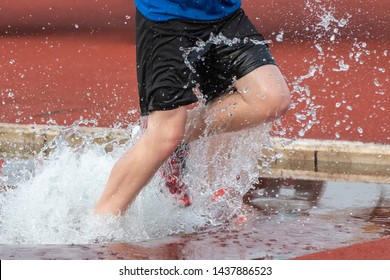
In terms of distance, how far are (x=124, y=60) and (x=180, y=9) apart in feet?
13.4

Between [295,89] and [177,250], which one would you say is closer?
[177,250]

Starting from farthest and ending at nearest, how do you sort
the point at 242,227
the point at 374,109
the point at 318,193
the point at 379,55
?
the point at 379,55, the point at 374,109, the point at 318,193, the point at 242,227

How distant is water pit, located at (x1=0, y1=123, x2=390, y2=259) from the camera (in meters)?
4.14

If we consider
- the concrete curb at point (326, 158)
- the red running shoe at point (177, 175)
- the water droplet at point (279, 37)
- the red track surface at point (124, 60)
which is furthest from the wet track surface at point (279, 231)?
the water droplet at point (279, 37)

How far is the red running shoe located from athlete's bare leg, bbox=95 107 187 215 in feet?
1.43

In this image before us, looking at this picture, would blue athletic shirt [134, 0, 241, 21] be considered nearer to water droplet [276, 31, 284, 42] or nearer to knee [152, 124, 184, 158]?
knee [152, 124, 184, 158]

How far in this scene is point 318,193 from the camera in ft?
17.8

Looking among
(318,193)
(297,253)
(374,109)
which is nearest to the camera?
(297,253)

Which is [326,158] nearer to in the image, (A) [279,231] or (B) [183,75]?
(A) [279,231]

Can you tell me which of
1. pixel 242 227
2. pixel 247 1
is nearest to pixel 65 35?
pixel 247 1

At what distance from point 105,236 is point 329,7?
4167 millimetres

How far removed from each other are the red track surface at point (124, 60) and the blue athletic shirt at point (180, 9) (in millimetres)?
2816

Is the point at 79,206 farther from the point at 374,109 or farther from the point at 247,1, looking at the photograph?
the point at 247,1

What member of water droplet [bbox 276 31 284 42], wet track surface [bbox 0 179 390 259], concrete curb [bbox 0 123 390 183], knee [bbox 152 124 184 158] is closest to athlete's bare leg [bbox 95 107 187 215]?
knee [bbox 152 124 184 158]
